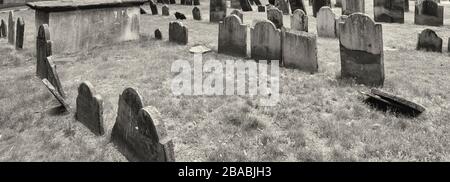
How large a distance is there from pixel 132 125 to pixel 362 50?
447cm

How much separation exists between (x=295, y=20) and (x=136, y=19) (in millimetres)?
4937

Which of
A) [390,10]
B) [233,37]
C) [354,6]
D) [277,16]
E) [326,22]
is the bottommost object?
[233,37]

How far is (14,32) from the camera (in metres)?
12.2

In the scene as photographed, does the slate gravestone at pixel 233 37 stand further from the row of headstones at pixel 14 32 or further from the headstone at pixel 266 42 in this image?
the row of headstones at pixel 14 32

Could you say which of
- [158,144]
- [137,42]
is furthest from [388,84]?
[137,42]

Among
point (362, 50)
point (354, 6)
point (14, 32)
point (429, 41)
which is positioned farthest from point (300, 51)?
point (14, 32)

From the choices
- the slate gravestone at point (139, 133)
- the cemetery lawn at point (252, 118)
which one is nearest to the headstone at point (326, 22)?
the cemetery lawn at point (252, 118)

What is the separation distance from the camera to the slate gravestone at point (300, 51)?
25.9 feet

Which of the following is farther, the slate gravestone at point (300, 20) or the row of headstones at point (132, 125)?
the slate gravestone at point (300, 20)

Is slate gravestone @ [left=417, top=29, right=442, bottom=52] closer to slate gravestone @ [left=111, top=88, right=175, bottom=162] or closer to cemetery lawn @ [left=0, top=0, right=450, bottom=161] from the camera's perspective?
cemetery lawn @ [left=0, top=0, right=450, bottom=161]

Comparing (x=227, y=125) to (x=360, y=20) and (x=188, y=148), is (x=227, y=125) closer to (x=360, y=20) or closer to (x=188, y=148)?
(x=188, y=148)

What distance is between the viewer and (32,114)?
6324 millimetres

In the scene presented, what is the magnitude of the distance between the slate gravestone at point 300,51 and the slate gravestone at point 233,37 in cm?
124

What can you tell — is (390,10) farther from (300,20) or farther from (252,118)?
(252,118)
